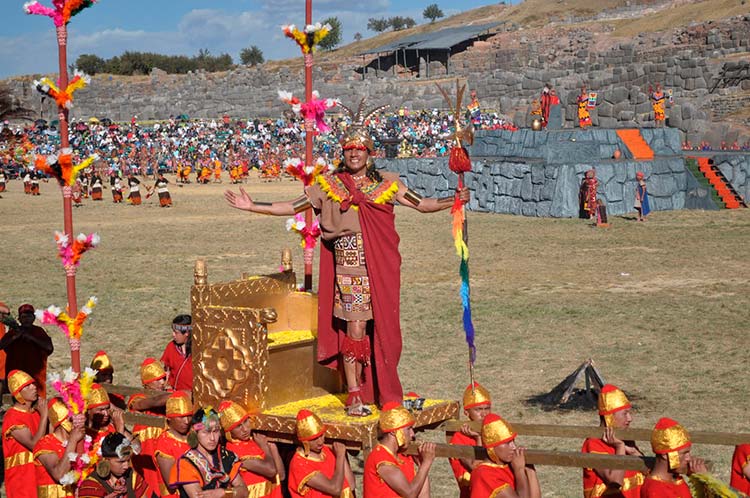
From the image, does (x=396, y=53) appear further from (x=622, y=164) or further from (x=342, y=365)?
(x=342, y=365)

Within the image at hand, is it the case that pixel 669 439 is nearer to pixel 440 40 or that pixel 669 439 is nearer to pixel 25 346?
pixel 25 346

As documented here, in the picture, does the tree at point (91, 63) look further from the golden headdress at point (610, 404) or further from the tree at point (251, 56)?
the golden headdress at point (610, 404)

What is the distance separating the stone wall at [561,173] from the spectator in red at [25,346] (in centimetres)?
2048

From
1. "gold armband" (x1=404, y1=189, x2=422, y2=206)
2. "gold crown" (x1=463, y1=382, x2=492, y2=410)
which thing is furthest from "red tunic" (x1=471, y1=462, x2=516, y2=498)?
"gold armband" (x1=404, y1=189, x2=422, y2=206)

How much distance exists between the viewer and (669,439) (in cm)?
516

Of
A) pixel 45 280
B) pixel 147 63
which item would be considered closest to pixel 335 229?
pixel 45 280

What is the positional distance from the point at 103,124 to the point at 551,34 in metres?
31.7

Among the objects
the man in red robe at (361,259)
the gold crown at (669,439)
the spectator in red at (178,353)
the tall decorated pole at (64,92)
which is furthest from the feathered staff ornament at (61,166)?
the gold crown at (669,439)

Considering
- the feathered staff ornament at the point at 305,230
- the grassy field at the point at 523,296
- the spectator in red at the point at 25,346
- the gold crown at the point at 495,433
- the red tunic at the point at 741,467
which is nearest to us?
the gold crown at the point at 495,433

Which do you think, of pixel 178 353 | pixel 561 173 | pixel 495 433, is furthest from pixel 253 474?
pixel 561 173

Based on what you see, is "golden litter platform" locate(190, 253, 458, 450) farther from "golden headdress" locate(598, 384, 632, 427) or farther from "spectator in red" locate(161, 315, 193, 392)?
"golden headdress" locate(598, 384, 632, 427)

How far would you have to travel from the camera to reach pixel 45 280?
1898 cm

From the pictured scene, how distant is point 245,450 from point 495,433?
1727 mm

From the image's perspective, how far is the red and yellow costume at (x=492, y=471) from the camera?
18.3 feet
